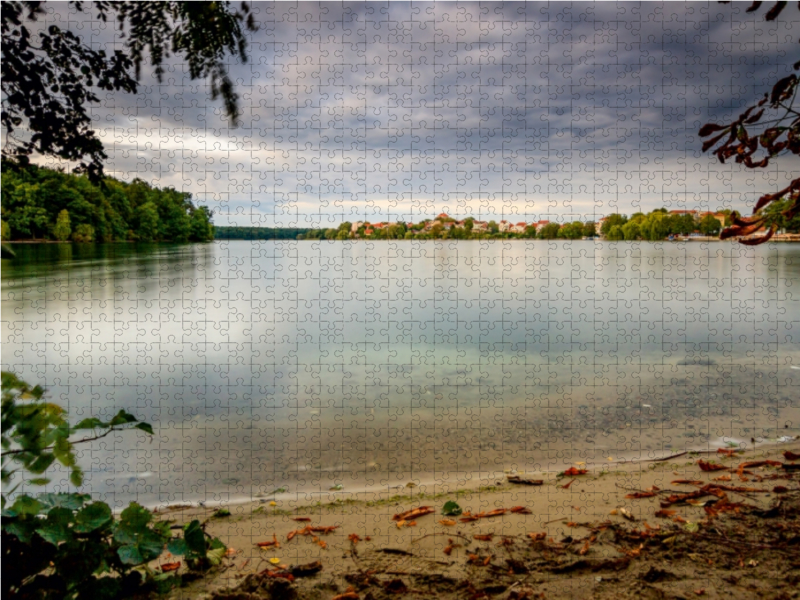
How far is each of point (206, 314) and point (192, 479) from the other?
26.0ft

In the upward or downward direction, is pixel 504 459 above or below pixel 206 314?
below

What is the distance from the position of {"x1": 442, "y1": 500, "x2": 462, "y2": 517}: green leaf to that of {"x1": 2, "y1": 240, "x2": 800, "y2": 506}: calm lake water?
798 millimetres

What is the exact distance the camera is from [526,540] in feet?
9.50

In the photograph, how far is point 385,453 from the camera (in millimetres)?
4699

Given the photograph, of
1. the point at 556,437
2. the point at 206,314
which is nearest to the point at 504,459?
the point at 556,437

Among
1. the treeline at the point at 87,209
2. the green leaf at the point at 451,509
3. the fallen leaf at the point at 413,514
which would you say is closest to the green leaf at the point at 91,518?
the treeline at the point at 87,209

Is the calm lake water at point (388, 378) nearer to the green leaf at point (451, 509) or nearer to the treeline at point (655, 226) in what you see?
the green leaf at point (451, 509)

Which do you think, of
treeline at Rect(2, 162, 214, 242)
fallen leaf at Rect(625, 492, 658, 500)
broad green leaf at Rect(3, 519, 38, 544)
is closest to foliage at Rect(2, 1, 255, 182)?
treeline at Rect(2, 162, 214, 242)

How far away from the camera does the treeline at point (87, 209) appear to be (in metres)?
2.74

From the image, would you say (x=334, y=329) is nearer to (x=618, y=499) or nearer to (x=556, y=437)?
(x=556, y=437)

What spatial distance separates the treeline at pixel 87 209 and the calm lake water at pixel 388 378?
1.05 meters

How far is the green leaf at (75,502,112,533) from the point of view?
188cm

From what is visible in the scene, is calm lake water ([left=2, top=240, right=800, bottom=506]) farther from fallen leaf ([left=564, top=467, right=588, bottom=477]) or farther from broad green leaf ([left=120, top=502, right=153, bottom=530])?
broad green leaf ([left=120, top=502, right=153, bottom=530])

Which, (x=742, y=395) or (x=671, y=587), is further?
(x=742, y=395)
